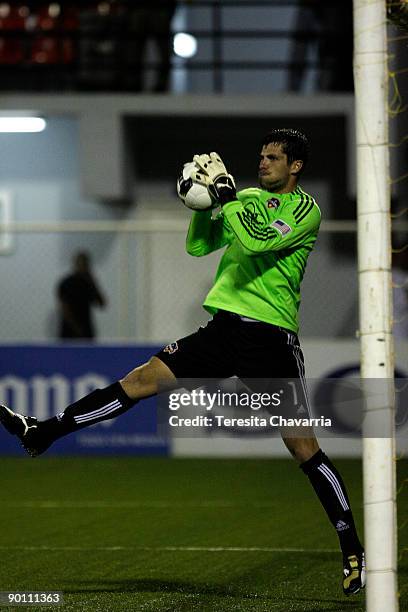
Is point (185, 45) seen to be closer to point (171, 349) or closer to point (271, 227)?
point (171, 349)

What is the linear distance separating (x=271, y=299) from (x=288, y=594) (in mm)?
1372

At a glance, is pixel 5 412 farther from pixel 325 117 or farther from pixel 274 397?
pixel 325 117

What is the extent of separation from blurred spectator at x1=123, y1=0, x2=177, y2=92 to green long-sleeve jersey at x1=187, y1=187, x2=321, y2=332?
10.4 m

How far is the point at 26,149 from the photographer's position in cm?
1645

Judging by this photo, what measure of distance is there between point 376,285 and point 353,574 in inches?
61.2

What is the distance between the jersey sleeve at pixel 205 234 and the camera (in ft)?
19.1

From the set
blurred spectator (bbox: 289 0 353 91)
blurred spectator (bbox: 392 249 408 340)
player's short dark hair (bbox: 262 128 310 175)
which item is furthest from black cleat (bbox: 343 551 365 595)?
blurred spectator (bbox: 289 0 353 91)

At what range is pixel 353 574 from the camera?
528 centimetres

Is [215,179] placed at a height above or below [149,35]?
below

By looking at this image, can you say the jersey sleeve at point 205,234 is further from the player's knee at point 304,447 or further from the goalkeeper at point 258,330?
the player's knee at point 304,447

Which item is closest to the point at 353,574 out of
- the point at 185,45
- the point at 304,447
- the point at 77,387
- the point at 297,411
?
the point at 304,447

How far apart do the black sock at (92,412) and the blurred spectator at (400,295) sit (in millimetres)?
7136

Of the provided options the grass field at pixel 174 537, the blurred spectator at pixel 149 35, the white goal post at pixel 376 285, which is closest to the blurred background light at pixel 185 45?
the blurred spectator at pixel 149 35

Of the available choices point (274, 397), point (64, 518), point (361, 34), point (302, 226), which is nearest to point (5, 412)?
point (274, 397)
